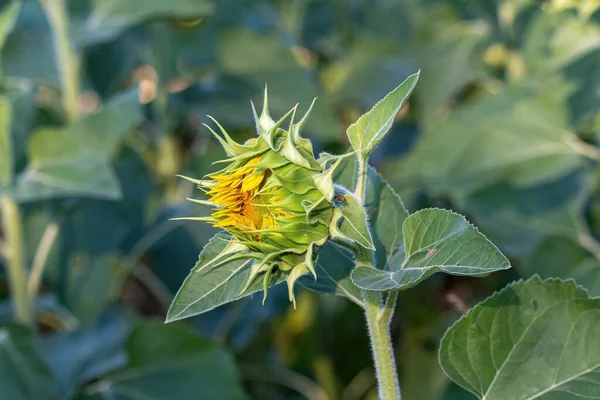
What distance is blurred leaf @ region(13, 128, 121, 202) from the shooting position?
1.12 meters

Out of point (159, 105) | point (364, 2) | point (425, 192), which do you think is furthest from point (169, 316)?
point (364, 2)

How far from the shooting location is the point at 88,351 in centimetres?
137

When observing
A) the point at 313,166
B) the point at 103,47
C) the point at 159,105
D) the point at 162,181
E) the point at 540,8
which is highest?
the point at 540,8

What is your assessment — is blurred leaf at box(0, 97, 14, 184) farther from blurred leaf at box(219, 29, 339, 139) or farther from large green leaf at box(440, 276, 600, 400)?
large green leaf at box(440, 276, 600, 400)

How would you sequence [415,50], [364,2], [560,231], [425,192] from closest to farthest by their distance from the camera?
[560,231] < [425,192] < [415,50] < [364,2]

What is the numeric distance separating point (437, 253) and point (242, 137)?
1348 mm

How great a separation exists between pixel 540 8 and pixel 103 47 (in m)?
1.01

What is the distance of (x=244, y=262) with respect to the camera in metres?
0.60

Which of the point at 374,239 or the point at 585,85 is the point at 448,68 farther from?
the point at 374,239

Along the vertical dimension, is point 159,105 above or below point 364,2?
below

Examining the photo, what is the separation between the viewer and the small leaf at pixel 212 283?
58cm

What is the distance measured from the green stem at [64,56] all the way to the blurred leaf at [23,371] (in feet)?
1.68

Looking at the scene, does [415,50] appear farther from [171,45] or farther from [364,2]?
[171,45]

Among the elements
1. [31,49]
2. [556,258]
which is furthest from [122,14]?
[556,258]
